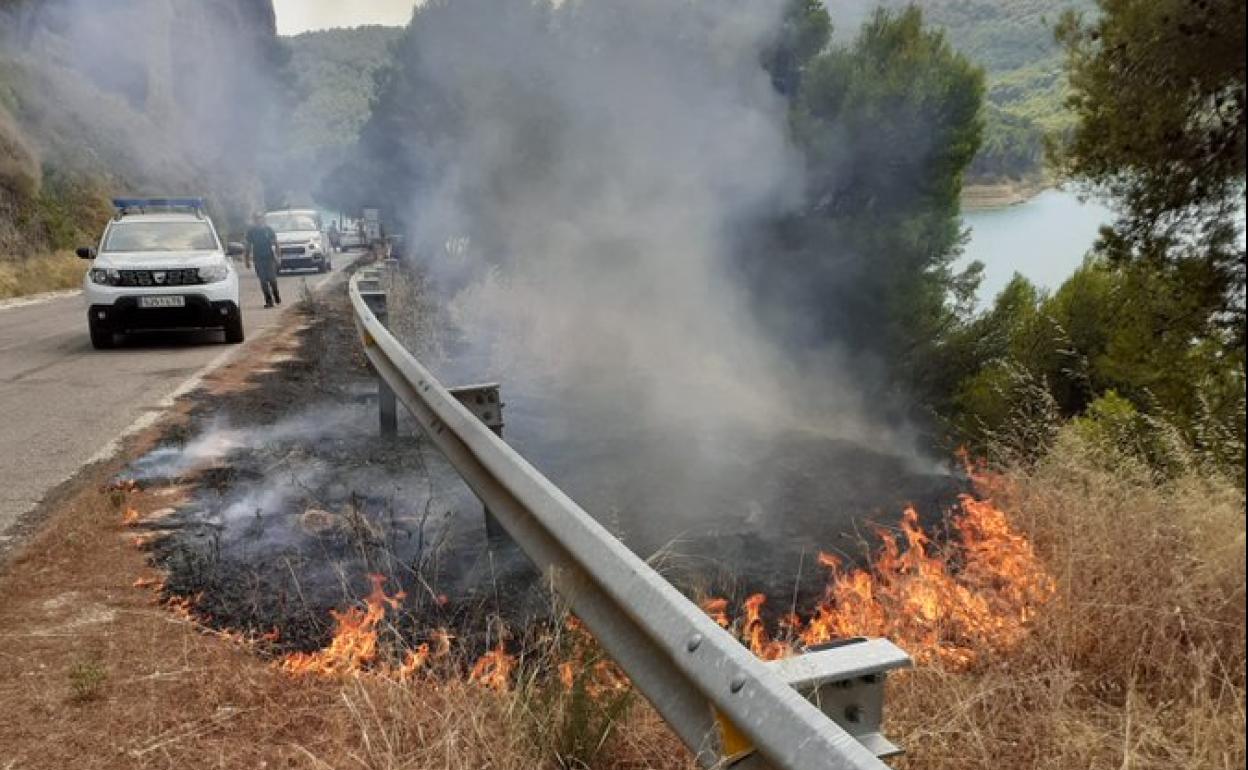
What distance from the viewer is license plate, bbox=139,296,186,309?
37.4 feet

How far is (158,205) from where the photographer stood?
48.2 feet

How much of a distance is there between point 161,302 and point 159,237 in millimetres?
1504

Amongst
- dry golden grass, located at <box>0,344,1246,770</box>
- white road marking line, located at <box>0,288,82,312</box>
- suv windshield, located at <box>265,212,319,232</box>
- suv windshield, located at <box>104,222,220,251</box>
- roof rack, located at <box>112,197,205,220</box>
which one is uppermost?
roof rack, located at <box>112,197,205,220</box>

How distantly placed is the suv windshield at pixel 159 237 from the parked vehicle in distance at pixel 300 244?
15574 mm

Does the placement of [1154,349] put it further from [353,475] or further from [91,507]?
[91,507]

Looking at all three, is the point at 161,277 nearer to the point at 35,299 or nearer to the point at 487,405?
the point at 487,405

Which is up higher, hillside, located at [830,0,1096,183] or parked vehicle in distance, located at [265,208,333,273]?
hillside, located at [830,0,1096,183]

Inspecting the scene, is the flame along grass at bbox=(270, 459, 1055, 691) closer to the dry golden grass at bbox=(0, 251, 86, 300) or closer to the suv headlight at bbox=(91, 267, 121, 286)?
the suv headlight at bbox=(91, 267, 121, 286)

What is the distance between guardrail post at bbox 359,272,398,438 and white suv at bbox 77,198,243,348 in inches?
171

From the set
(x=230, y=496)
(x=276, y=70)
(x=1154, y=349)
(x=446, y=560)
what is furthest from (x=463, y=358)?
(x=276, y=70)

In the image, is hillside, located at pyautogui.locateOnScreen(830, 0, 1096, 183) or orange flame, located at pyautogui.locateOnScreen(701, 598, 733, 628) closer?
hillside, located at pyautogui.locateOnScreen(830, 0, 1096, 183)

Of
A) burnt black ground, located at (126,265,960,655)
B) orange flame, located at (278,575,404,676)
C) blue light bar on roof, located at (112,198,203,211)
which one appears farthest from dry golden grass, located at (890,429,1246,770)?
blue light bar on roof, located at (112,198,203,211)

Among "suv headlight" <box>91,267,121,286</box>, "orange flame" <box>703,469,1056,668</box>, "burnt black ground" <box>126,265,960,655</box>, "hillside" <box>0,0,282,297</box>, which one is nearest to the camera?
"orange flame" <box>703,469,1056,668</box>

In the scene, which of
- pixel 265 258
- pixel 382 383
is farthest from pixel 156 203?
pixel 382 383
